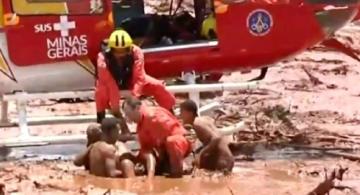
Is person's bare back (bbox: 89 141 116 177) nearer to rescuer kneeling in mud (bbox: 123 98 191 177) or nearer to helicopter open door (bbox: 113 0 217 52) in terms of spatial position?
rescuer kneeling in mud (bbox: 123 98 191 177)

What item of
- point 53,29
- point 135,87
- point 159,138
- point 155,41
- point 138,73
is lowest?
point 159,138

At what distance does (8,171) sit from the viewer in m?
12.8

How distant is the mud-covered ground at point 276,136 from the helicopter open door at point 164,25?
1147mm

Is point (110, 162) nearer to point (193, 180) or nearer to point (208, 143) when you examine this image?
point (193, 180)

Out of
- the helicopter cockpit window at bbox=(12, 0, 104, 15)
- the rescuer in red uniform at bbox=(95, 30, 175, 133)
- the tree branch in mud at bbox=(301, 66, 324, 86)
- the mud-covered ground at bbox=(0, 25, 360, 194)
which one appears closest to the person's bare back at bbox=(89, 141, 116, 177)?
the mud-covered ground at bbox=(0, 25, 360, 194)

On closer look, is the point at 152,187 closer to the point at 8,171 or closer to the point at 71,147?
the point at 8,171

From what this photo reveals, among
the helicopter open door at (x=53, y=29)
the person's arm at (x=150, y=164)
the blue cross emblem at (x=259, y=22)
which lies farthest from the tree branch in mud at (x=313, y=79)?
the person's arm at (x=150, y=164)

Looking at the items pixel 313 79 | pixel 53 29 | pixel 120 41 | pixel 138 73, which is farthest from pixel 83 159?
pixel 313 79

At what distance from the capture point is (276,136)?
614 inches

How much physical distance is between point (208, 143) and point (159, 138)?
503mm

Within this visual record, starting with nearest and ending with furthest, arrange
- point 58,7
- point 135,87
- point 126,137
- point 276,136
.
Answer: point 126,137
point 135,87
point 58,7
point 276,136

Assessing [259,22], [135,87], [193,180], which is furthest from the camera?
[259,22]

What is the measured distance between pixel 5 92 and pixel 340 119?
17.7 feet

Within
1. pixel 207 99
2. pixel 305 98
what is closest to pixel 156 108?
pixel 207 99
